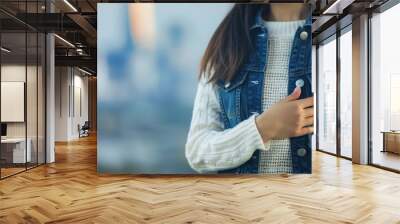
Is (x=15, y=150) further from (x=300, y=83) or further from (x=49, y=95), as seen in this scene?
(x=300, y=83)

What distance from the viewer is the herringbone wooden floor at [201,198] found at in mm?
3949

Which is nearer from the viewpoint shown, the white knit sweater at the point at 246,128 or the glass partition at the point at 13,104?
the white knit sweater at the point at 246,128

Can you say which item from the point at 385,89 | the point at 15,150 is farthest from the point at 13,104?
the point at 385,89

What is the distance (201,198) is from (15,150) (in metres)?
4.10

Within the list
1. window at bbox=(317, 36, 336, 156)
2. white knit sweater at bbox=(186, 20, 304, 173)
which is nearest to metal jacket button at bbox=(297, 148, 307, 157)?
white knit sweater at bbox=(186, 20, 304, 173)

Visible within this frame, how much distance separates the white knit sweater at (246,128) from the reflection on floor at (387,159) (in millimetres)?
2431

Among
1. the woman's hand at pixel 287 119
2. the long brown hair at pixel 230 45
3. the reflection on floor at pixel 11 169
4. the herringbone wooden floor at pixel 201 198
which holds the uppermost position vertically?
the long brown hair at pixel 230 45

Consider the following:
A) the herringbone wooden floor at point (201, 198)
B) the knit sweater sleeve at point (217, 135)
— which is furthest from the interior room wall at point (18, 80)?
the knit sweater sleeve at point (217, 135)

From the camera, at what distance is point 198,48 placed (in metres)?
6.34

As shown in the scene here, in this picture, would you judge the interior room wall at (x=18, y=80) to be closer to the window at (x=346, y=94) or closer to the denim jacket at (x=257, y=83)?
the denim jacket at (x=257, y=83)

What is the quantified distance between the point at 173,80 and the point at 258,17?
1754mm

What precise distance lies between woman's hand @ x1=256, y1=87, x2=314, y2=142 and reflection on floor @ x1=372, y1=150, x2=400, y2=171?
224cm

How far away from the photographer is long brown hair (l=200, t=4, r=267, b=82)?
6328 mm

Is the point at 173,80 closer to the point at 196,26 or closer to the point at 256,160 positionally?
the point at 196,26
